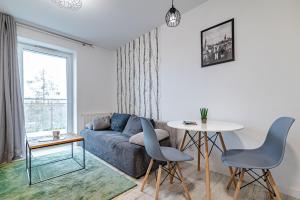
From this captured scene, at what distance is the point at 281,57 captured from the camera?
5.24ft

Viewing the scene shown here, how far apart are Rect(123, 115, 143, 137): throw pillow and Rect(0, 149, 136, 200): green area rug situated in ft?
2.33

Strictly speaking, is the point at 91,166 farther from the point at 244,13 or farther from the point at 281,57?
the point at 244,13

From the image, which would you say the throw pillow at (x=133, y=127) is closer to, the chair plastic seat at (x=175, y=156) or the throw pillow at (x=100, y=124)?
the throw pillow at (x=100, y=124)

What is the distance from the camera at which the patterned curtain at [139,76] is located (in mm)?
2990

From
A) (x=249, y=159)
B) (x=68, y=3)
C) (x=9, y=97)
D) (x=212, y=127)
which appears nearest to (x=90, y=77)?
(x=9, y=97)

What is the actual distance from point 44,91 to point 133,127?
2.20m

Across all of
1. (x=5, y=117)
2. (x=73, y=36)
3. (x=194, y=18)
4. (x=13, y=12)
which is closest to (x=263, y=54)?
(x=194, y=18)

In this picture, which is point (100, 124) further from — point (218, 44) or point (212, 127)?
point (218, 44)

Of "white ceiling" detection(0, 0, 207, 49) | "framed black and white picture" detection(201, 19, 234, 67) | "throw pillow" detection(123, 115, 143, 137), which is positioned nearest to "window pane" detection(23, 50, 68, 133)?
"white ceiling" detection(0, 0, 207, 49)

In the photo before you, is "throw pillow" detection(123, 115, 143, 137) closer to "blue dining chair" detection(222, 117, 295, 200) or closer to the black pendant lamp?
"blue dining chair" detection(222, 117, 295, 200)

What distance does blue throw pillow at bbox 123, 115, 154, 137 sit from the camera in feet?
8.86

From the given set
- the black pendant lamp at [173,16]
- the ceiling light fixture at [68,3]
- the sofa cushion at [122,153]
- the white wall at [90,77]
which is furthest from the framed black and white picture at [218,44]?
the white wall at [90,77]

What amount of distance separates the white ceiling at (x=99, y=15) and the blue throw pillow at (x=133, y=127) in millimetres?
1828

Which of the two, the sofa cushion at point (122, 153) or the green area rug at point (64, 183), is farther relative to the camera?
the sofa cushion at point (122, 153)
